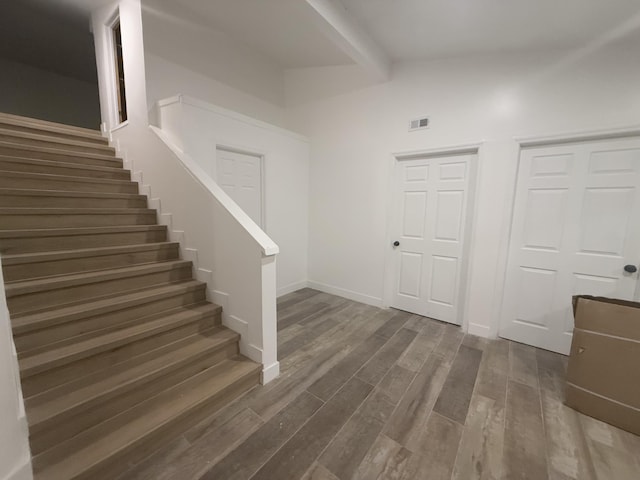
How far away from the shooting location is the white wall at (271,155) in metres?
2.60

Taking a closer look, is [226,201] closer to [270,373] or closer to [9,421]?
[270,373]

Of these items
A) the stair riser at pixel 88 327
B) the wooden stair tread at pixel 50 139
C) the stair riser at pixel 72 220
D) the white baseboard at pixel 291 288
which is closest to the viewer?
the stair riser at pixel 88 327

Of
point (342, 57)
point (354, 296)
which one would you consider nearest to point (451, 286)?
point (354, 296)

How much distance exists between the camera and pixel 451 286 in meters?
2.98

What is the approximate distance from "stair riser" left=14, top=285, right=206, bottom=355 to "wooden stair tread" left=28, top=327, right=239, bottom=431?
0.33 meters

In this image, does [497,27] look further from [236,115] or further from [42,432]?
[42,432]

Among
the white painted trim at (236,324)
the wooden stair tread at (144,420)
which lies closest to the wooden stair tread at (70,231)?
the white painted trim at (236,324)

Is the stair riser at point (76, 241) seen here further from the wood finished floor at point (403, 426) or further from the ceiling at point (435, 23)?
the ceiling at point (435, 23)

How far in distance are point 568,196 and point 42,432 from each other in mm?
3940

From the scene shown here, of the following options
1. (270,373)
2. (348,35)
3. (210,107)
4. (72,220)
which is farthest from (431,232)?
(72,220)

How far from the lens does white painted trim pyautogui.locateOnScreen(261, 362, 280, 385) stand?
76.2 inches

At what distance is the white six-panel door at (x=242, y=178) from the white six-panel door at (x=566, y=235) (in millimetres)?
2915

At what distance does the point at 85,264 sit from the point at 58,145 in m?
1.81

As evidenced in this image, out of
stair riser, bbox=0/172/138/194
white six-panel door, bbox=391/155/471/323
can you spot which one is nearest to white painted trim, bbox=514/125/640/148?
white six-panel door, bbox=391/155/471/323
